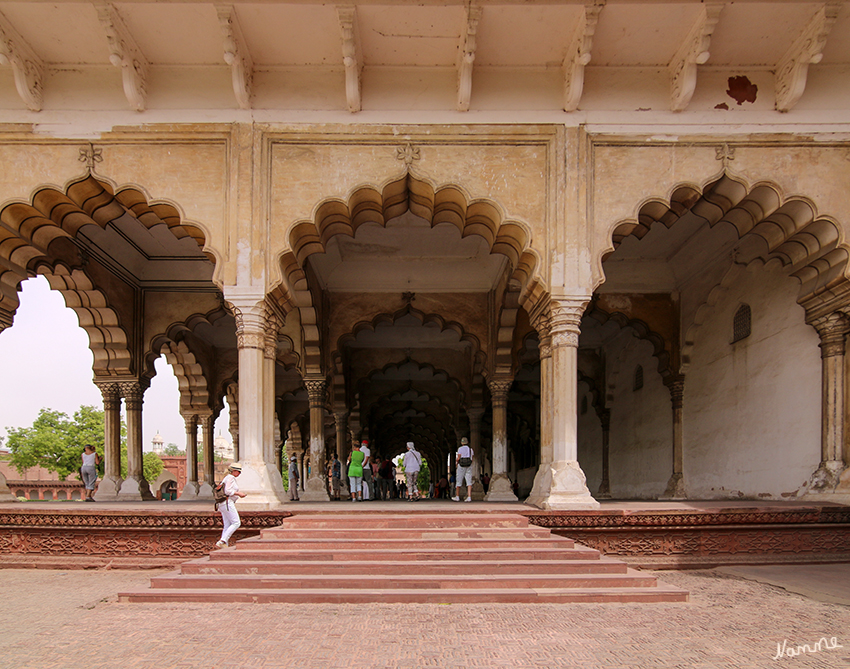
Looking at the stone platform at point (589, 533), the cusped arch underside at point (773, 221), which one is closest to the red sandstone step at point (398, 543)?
the stone platform at point (589, 533)

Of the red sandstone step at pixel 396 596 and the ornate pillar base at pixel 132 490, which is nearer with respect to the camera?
the red sandstone step at pixel 396 596

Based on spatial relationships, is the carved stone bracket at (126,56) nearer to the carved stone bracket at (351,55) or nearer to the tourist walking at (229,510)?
the carved stone bracket at (351,55)

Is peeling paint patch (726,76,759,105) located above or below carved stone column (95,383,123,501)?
above

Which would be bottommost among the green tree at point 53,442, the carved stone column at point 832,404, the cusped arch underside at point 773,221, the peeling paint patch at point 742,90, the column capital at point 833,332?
the green tree at point 53,442

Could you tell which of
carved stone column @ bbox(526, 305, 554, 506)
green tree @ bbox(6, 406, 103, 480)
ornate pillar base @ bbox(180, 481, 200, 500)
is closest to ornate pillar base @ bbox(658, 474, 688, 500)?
carved stone column @ bbox(526, 305, 554, 506)

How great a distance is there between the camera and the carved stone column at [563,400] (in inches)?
332

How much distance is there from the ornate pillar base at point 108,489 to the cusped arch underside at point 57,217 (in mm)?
5626

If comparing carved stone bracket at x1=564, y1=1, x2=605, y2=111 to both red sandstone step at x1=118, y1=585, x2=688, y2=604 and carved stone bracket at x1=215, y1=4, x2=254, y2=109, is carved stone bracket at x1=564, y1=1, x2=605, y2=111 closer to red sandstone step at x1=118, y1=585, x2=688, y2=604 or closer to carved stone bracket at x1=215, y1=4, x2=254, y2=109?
carved stone bracket at x1=215, y1=4, x2=254, y2=109

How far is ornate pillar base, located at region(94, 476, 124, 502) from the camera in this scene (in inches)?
567

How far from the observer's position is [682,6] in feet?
25.6

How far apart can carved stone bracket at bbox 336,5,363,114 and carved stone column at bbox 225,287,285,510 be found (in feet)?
8.89

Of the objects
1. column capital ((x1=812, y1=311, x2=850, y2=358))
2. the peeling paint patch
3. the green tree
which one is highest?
the peeling paint patch

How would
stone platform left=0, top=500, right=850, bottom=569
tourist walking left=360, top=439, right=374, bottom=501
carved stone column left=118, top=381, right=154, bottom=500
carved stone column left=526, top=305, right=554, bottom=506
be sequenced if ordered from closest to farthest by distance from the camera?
stone platform left=0, top=500, right=850, bottom=569
carved stone column left=526, top=305, right=554, bottom=506
tourist walking left=360, top=439, right=374, bottom=501
carved stone column left=118, top=381, right=154, bottom=500

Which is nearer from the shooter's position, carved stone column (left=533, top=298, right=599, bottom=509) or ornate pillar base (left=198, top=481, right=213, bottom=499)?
carved stone column (left=533, top=298, right=599, bottom=509)
